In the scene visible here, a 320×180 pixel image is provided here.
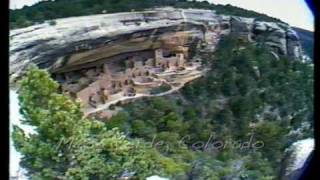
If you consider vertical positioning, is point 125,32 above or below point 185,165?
above

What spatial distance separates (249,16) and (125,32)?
0.31 m

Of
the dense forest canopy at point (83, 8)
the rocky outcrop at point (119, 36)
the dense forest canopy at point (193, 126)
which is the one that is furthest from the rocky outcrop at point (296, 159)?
the dense forest canopy at point (83, 8)

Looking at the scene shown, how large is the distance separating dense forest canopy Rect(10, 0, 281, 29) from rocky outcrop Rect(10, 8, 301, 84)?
0.04 ft

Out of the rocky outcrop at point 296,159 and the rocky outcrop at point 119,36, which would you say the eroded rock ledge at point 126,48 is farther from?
the rocky outcrop at point 296,159

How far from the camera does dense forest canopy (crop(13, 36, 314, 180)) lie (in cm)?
153

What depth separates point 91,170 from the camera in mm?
1544

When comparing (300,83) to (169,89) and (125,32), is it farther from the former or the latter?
(125,32)

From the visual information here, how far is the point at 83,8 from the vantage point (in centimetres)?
156

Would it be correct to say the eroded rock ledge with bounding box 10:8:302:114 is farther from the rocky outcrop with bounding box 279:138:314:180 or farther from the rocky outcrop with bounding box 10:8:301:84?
the rocky outcrop with bounding box 279:138:314:180

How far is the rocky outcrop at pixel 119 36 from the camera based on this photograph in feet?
5.00

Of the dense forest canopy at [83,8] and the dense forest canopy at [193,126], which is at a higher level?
the dense forest canopy at [83,8]

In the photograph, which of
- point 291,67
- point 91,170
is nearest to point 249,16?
point 291,67

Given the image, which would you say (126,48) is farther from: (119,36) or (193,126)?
(193,126)

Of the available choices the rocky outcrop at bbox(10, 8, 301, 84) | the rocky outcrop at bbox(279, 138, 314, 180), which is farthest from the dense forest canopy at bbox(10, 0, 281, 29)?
the rocky outcrop at bbox(279, 138, 314, 180)
